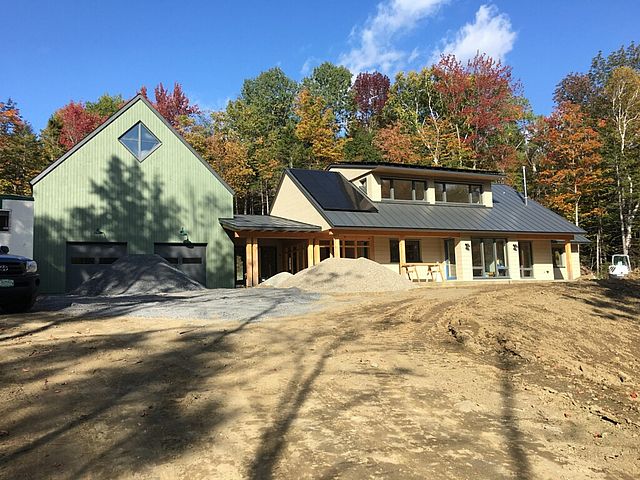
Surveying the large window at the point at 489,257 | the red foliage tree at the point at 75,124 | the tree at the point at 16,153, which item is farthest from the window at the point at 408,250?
the red foliage tree at the point at 75,124

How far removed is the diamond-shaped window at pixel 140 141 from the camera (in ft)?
68.4

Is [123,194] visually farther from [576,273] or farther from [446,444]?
[576,273]

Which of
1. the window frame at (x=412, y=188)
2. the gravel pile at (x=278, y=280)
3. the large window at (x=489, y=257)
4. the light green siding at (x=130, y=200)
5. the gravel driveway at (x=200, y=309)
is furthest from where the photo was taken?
the large window at (x=489, y=257)

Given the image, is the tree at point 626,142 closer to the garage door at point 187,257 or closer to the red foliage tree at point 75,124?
the garage door at point 187,257

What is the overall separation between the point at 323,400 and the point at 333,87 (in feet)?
174

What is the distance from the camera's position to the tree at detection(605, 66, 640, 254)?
31766 millimetres

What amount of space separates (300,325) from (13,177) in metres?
33.2

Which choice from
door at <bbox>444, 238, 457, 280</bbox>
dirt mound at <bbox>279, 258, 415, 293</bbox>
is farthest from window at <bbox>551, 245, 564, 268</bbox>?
dirt mound at <bbox>279, 258, 415, 293</bbox>

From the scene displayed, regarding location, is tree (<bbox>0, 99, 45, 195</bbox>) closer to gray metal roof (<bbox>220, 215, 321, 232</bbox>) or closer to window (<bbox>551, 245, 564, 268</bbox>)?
gray metal roof (<bbox>220, 215, 321, 232</bbox>)

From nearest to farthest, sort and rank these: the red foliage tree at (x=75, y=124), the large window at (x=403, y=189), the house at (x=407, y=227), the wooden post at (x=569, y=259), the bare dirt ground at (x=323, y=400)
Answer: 1. the bare dirt ground at (x=323, y=400)
2. the house at (x=407, y=227)
3. the large window at (x=403, y=189)
4. the wooden post at (x=569, y=259)
5. the red foliage tree at (x=75, y=124)

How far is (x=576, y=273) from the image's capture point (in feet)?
87.9

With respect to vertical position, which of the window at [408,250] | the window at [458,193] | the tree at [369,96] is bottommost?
the window at [408,250]

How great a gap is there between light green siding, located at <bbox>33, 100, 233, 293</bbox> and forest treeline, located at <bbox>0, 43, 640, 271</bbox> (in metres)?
15.8

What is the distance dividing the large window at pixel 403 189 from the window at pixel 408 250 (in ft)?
8.03
